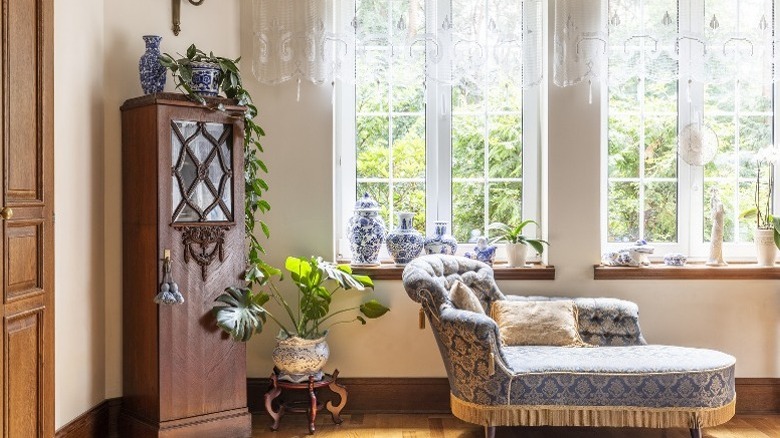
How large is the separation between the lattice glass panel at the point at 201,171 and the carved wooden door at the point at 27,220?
0.72 m

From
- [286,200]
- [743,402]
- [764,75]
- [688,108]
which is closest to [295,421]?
[286,200]

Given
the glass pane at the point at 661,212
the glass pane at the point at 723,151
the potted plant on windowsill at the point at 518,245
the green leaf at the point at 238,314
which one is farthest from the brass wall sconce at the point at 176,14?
the glass pane at the point at 723,151

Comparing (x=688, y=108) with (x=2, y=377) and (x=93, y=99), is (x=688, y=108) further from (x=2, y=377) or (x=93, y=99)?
(x=2, y=377)

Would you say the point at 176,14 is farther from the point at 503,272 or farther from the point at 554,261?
the point at 554,261

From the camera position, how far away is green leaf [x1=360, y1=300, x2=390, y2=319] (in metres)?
4.25

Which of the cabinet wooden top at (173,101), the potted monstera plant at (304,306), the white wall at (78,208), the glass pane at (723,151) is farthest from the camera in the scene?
the glass pane at (723,151)

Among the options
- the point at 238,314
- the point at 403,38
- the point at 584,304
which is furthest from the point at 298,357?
the point at 403,38

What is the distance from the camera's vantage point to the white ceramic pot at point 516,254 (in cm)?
444

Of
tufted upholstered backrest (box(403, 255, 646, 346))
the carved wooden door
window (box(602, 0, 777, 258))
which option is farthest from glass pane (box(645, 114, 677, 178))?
the carved wooden door

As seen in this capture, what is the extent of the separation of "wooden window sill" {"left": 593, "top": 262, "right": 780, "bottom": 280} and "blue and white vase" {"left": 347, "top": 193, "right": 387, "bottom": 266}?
4.12 feet

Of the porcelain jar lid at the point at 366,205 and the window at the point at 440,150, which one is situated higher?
the window at the point at 440,150

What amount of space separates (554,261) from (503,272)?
0.30 m

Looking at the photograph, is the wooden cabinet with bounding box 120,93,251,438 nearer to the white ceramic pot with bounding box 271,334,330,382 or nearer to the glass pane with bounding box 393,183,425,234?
the white ceramic pot with bounding box 271,334,330,382

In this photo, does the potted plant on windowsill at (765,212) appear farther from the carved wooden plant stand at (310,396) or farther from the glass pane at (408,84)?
the carved wooden plant stand at (310,396)
